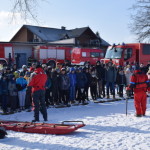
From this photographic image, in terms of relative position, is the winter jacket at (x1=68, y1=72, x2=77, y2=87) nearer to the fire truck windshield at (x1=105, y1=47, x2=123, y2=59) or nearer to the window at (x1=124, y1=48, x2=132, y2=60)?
the fire truck windshield at (x1=105, y1=47, x2=123, y2=59)

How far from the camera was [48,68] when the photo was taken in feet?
35.7

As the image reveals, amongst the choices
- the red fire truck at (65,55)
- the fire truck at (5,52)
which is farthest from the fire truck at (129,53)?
the fire truck at (5,52)

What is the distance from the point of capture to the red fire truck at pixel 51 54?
29.5m

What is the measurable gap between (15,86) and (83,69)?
134 inches

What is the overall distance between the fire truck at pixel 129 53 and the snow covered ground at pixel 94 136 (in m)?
12.5

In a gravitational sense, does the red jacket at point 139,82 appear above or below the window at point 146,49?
below

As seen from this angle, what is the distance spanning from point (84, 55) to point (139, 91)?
19.4 meters

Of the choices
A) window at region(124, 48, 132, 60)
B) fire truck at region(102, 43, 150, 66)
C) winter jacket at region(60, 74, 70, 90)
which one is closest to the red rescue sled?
winter jacket at region(60, 74, 70, 90)

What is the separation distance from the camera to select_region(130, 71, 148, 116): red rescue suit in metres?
8.61

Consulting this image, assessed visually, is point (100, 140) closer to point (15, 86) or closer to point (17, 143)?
point (17, 143)

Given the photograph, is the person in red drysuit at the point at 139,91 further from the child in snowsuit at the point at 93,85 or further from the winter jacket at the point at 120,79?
the winter jacket at the point at 120,79

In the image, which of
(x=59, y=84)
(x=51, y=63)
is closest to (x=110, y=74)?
(x=59, y=84)

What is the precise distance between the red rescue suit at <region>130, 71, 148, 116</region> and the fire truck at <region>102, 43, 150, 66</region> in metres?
12.7

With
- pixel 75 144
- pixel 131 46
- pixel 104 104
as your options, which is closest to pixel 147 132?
pixel 75 144
